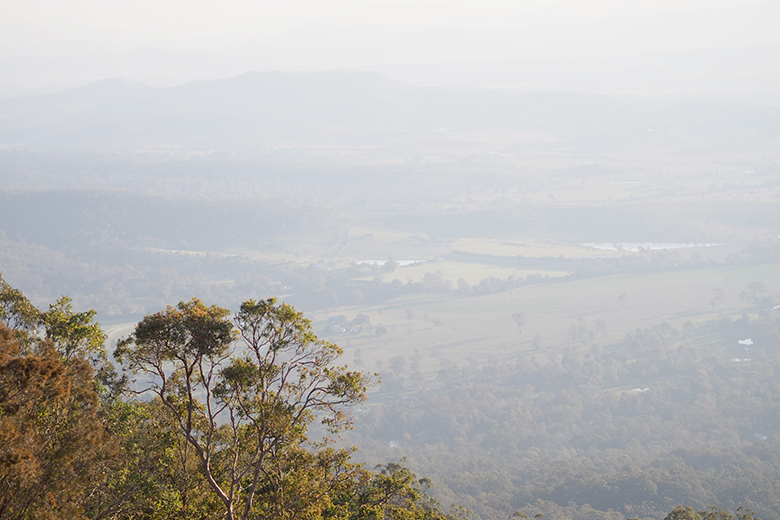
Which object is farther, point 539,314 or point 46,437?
point 539,314

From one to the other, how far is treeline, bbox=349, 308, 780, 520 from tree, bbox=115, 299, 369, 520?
2895 cm

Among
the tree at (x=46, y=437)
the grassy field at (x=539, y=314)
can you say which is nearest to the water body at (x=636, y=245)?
the grassy field at (x=539, y=314)

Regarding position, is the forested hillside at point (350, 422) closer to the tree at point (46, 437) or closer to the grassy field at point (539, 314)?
the tree at point (46, 437)

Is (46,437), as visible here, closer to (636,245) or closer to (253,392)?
(253,392)

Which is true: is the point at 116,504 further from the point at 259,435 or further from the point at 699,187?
the point at 699,187

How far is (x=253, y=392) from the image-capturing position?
11633 mm

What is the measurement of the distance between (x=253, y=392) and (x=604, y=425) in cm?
5654

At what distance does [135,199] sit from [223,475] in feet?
579

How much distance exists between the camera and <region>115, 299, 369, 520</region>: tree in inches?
418

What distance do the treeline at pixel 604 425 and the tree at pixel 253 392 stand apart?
28948 millimetres

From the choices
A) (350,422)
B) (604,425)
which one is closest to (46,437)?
(350,422)

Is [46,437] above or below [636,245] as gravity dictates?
above

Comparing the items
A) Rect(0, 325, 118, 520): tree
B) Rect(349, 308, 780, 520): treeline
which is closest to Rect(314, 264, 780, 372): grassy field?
Rect(349, 308, 780, 520): treeline

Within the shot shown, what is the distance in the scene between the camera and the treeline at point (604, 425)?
41.8 meters
